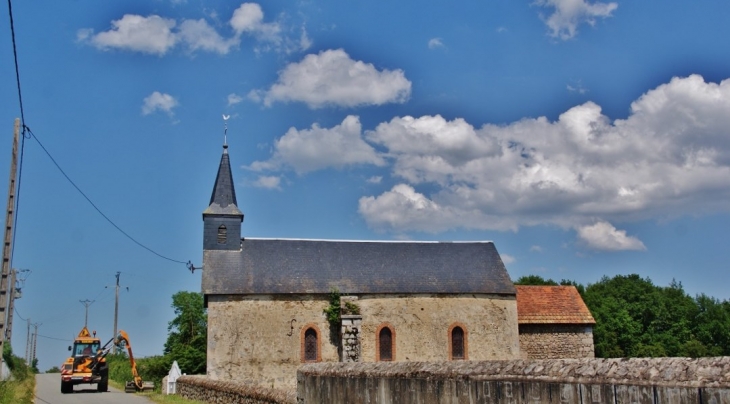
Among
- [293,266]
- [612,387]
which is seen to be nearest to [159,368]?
[293,266]

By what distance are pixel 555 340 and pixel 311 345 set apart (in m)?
12.3

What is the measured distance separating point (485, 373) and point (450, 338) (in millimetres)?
25902

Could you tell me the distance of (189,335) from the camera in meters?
41.8

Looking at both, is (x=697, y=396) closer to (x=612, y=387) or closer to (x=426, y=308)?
(x=612, y=387)

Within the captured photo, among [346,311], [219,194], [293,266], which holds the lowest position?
[346,311]

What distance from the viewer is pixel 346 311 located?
102 feet

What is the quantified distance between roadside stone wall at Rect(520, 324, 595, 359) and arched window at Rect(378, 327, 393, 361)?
694cm

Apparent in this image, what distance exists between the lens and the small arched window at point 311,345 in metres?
30.7

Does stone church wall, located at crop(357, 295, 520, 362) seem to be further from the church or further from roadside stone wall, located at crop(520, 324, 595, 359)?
roadside stone wall, located at crop(520, 324, 595, 359)

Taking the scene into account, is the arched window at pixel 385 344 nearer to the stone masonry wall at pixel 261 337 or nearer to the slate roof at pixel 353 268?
the slate roof at pixel 353 268

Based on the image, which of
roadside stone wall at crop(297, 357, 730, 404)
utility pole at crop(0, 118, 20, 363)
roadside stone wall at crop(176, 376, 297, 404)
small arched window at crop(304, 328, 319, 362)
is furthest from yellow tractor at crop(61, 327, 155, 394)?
roadside stone wall at crop(297, 357, 730, 404)

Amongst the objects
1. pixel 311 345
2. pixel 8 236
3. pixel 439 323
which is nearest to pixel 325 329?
pixel 311 345

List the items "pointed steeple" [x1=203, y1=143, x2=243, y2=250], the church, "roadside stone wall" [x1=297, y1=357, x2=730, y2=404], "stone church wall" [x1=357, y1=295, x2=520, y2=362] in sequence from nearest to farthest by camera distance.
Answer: "roadside stone wall" [x1=297, y1=357, x2=730, y2=404] < the church < "stone church wall" [x1=357, y1=295, x2=520, y2=362] < "pointed steeple" [x1=203, y1=143, x2=243, y2=250]

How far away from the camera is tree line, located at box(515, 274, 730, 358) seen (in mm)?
45156
